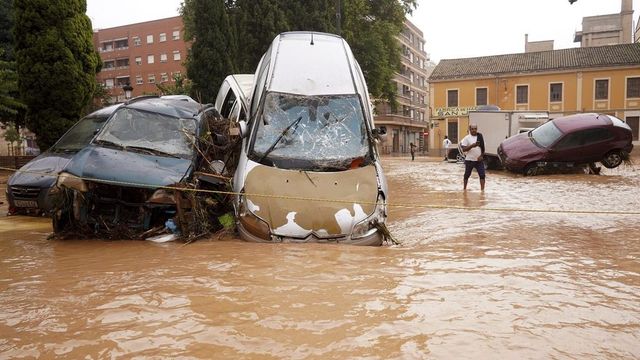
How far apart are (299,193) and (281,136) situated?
1.23 metres

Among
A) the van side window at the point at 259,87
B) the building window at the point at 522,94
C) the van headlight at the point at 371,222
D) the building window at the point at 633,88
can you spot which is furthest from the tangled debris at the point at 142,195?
the building window at the point at 633,88

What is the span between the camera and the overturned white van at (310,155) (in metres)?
6.30

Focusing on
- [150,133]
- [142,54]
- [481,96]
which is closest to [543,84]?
[481,96]

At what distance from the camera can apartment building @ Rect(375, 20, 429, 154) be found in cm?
6494

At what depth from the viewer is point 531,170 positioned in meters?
16.7

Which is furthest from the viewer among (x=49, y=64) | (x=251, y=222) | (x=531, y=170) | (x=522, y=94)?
(x=522, y=94)

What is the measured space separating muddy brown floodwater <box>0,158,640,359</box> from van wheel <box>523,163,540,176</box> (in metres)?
9.36

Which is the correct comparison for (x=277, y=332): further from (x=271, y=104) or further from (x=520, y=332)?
(x=271, y=104)

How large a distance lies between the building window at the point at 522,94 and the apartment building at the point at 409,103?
55.0 feet

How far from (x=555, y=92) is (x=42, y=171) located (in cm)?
4475

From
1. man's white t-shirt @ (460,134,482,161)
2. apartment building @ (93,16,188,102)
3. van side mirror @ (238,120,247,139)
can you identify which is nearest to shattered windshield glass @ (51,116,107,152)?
van side mirror @ (238,120,247,139)

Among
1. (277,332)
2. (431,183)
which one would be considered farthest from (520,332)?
(431,183)

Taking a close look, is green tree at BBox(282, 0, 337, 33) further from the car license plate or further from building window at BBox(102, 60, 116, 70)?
building window at BBox(102, 60, 116, 70)

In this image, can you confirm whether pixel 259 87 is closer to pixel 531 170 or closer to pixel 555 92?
pixel 531 170
